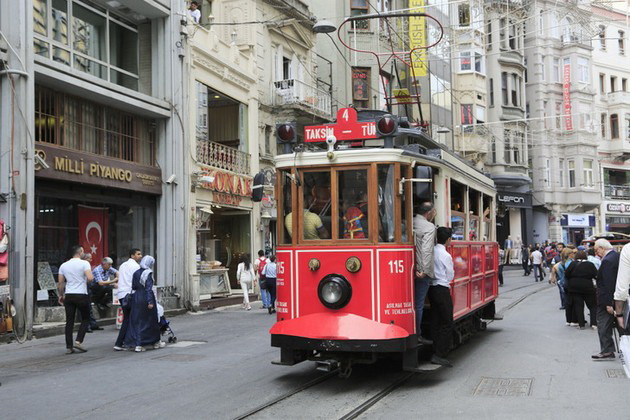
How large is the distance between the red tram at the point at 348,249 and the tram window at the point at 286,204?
1 centimetres

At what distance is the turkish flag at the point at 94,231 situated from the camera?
56.4 ft

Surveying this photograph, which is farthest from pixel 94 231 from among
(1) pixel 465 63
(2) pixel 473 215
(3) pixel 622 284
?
(1) pixel 465 63

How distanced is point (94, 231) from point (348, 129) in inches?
420

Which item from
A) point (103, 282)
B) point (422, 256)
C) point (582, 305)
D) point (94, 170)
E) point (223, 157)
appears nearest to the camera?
point (422, 256)

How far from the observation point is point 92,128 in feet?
58.4

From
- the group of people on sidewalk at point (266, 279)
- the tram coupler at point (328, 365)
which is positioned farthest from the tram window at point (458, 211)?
the group of people on sidewalk at point (266, 279)

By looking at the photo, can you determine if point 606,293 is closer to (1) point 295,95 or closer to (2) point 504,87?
(1) point 295,95

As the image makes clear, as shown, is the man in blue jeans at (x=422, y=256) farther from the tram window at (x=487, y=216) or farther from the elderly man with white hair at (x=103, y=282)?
the elderly man with white hair at (x=103, y=282)

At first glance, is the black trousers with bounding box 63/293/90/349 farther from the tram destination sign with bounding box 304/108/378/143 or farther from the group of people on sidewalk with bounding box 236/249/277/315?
the group of people on sidewalk with bounding box 236/249/277/315

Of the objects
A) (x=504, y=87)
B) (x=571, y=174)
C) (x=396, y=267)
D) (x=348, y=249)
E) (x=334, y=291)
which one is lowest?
(x=334, y=291)

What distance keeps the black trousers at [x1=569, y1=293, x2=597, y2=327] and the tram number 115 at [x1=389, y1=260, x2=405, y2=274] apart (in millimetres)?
6953

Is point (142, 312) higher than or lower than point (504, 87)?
lower

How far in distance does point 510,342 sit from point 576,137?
130 feet

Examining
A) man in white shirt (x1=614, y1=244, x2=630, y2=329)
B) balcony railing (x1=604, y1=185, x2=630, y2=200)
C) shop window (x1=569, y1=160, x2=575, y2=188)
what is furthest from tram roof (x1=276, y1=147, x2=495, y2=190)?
balcony railing (x1=604, y1=185, x2=630, y2=200)
